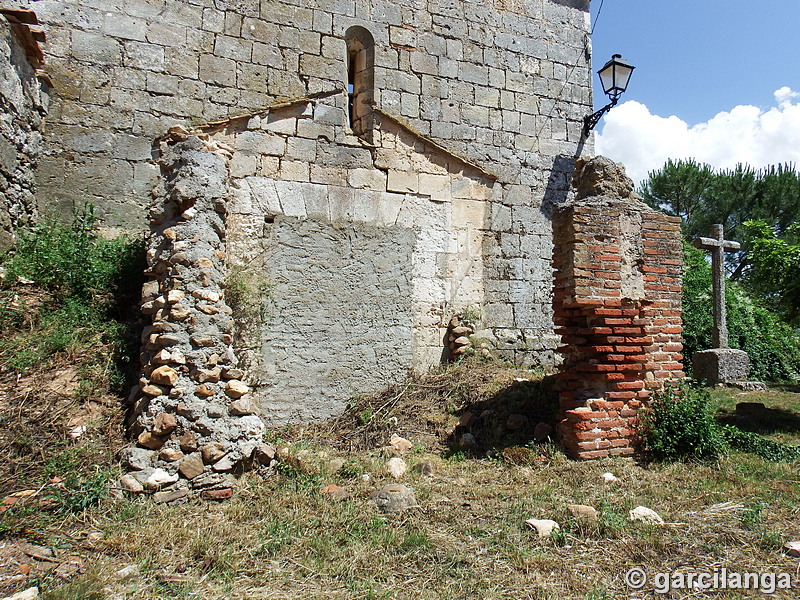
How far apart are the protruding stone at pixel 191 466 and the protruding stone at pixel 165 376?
1.95 feet

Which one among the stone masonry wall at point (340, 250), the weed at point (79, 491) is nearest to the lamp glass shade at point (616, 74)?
the stone masonry wall at point (340, 250)

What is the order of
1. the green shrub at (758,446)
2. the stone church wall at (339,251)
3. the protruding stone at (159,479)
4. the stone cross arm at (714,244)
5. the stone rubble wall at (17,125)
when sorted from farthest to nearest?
1. the stone cross arm at (714,244)
2. the stone church wall at (339,251)
3. the stone rubble wall at (17,125)
4. the green shrub at (758,446)
5. the protruding stone at (159,479)

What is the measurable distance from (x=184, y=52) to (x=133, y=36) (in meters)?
0.57

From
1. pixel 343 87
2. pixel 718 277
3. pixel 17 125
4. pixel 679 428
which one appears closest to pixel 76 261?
pixel 17 125

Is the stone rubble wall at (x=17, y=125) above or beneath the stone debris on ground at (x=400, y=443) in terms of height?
above

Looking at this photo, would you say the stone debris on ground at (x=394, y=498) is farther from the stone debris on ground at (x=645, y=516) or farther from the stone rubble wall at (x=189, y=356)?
the stone debris on ground at (x=645, y=516)

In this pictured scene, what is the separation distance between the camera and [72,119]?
6.33 meters

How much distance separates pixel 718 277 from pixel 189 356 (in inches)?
399

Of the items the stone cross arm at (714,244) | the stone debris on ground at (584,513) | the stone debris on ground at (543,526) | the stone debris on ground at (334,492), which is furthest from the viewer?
the stone cross arm at (714,244)

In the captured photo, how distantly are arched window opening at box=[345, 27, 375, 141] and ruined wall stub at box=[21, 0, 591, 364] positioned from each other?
3.8 inches

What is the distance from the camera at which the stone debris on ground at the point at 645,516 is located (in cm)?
371

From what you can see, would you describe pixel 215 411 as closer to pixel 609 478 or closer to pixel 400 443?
pixel 400 443

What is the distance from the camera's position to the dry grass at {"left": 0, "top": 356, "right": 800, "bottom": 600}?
2982mm

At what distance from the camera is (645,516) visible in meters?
3.75
